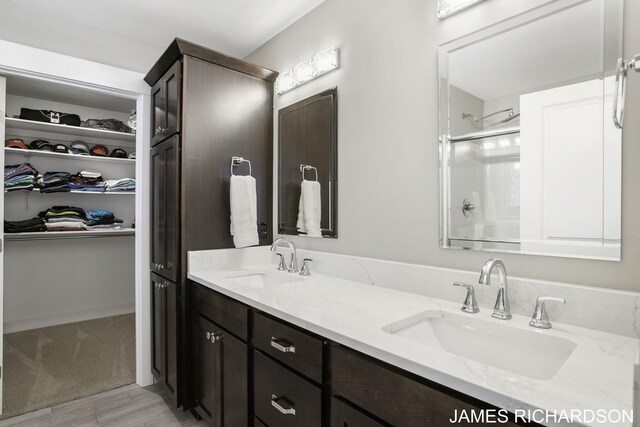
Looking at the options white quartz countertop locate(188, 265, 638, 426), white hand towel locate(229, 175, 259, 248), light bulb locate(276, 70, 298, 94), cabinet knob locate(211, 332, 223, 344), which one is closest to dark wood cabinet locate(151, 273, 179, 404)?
cabinet knob locate(211, 332, 223, 344)

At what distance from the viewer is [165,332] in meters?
2.08

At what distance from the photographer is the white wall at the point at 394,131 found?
4.26ft

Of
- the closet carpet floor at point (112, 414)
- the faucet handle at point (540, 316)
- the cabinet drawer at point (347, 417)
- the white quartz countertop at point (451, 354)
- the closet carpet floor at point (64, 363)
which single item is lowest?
the closet carpet floor at point (112, 414)

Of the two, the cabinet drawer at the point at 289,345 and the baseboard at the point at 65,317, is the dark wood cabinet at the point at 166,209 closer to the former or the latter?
the cabinet drawer at the point at 289,345

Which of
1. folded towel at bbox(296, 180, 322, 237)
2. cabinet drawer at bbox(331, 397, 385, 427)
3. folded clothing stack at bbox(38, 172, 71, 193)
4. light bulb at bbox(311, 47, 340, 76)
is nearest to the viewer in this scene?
cabinet drawer at bbox(331, 397, 385, 427)

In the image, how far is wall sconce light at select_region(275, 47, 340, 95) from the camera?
6.14 feet

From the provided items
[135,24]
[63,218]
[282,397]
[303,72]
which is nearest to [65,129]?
[63,218]

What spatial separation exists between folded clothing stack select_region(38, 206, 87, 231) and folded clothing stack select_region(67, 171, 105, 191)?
0.22 meters

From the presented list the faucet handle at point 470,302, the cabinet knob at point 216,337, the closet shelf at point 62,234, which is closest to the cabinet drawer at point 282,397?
the cabinet knob at point 216,337

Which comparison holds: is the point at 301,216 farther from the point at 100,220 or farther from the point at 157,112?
the point at 100,220

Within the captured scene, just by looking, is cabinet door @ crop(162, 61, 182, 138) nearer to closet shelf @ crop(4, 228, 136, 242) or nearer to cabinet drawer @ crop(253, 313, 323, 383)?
cabinet drawer @ crop(253, 313, 323, 383)

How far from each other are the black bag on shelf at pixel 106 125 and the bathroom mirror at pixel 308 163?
2.24 m

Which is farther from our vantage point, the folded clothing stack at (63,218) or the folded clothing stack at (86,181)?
the folded clothing stack at (86,181)

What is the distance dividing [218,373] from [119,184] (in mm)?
2734
